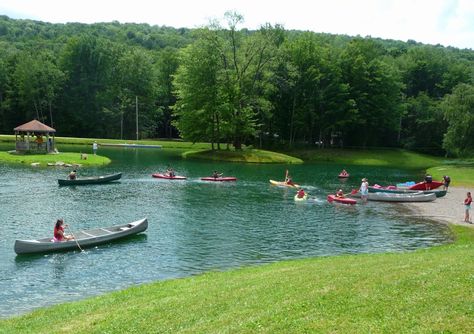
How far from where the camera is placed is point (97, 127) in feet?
438

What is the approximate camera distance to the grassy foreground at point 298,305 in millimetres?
11828

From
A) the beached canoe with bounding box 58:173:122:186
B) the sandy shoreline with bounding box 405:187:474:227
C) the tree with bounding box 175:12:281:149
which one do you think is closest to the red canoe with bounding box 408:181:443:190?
the sandy shoreline with bounding box 405:187:474:227

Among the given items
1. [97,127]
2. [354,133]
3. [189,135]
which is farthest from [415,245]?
[97,127]

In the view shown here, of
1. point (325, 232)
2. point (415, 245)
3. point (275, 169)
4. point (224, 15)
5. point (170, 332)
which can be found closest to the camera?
point (170, 332)

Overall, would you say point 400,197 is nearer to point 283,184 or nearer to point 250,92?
point 283,184

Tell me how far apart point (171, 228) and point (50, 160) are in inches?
1607

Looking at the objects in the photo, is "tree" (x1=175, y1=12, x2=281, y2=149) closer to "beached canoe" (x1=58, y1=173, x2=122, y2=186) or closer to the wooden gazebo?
the wooden gazebo

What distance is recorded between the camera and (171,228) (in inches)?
1366

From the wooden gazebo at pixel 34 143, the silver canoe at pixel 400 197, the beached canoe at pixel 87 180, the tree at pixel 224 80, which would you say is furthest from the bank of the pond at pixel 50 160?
the silver canoe at pixel 400 197

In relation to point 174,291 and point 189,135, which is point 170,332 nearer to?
point 174,291

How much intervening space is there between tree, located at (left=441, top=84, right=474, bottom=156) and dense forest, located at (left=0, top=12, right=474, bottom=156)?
0.58ft

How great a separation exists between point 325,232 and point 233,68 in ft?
216

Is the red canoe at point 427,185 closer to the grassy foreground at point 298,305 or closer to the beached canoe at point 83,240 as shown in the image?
the beached canoe at point 83,240

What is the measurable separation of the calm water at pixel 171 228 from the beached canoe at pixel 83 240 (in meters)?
0.47
